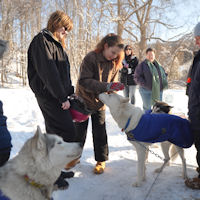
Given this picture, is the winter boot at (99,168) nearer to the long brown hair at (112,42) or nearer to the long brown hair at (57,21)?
the long brown hair at (112,42)

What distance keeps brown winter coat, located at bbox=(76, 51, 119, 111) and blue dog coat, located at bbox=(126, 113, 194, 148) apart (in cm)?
73

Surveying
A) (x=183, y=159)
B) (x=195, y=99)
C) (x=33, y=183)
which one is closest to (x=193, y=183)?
(x=183, y=159)

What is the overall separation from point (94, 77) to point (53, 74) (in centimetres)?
83

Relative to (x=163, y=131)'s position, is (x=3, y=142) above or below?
above

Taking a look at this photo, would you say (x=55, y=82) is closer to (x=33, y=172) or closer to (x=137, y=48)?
(x=33, y=172)

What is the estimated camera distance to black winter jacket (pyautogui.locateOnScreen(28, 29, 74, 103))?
6.53 feet

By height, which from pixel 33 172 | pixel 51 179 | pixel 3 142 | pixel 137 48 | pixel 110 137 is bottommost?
pixel 110 137

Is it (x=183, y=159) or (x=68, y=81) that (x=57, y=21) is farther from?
(x=183, y=159)

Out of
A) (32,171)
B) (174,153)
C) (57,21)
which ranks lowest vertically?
(174,153)

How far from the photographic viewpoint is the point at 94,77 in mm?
2705

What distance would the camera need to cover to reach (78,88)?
2.90 m

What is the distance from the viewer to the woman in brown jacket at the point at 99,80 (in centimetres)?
256

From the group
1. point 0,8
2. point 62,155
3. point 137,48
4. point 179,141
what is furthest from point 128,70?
point 137,48

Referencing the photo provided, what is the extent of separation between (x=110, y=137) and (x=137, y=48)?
1182 cm
